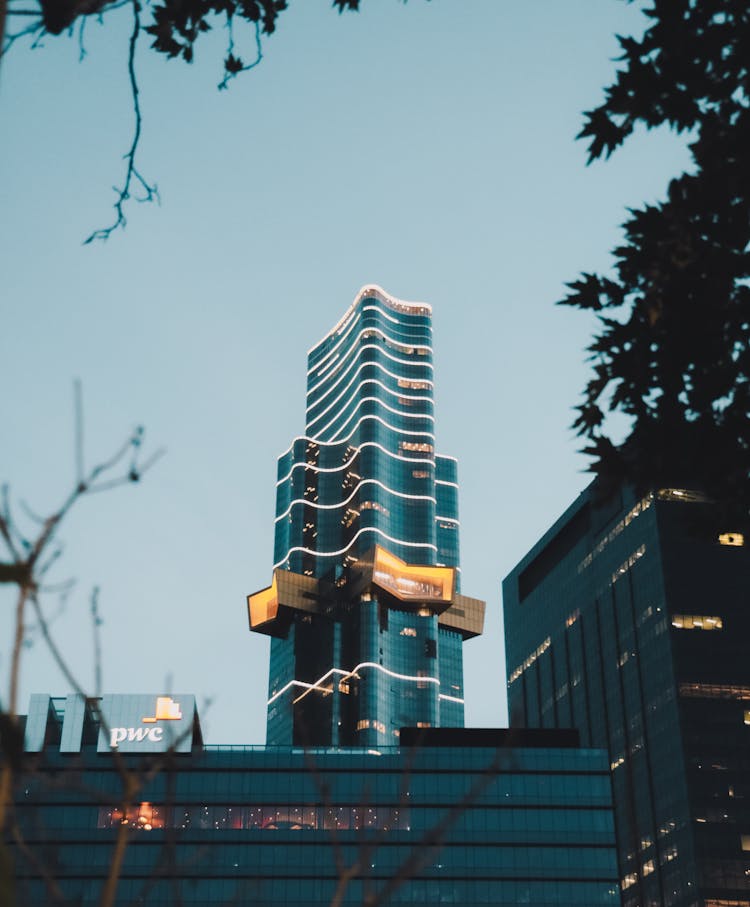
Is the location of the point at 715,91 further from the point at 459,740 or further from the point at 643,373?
the point at 459,740

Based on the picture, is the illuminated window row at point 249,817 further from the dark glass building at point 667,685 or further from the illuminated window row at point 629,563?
the illuminated window row at point 629,563

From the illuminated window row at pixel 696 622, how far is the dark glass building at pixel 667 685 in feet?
0.53

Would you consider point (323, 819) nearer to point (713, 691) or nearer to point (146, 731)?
point (146, 731)

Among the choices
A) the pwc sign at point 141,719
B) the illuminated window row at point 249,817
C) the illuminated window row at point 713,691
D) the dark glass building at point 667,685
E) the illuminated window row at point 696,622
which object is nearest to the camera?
the illuminated window row at point 249,817

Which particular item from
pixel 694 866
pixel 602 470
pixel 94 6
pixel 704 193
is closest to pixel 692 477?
pixel 602 470

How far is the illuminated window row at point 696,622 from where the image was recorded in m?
151

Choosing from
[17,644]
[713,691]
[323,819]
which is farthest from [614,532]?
Answer: [17,644]

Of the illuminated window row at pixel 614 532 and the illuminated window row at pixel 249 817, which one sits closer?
the illuminated window row at pixel 249 817

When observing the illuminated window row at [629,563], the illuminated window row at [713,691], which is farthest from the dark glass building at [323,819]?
the illuminated window row at [629,563]

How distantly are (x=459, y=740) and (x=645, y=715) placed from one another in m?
44.5

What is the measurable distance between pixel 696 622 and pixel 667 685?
1006cm

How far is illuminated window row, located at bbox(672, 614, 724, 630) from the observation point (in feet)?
495

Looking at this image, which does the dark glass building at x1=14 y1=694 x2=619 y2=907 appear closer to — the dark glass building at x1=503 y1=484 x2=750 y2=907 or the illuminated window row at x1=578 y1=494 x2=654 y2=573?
the dark glass building at x1=503 y1=484 x2=750 y2=907

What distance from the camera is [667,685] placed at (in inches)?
5832
